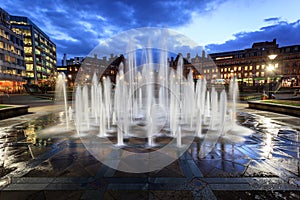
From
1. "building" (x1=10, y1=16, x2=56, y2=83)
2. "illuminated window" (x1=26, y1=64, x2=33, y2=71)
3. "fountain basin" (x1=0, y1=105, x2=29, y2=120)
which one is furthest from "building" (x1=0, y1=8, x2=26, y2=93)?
"fountain basin" (x1=0, y1=105, x2=29, y2=120)

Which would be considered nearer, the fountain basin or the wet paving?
the wet paving

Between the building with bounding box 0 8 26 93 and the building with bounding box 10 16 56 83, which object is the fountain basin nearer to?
the building with bounding box 0 8 26 93

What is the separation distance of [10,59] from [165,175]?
6673 centimetres

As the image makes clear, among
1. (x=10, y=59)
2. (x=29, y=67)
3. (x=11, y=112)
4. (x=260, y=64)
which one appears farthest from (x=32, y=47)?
(x=260, y=64)

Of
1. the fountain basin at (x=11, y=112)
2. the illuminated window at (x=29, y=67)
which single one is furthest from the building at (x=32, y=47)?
the fountain basin at (x=11, y=112)

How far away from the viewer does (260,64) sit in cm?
7875

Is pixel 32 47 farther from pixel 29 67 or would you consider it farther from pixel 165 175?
pixel 165 175

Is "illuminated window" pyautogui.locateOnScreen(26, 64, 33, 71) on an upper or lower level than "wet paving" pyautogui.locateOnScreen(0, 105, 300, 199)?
upper

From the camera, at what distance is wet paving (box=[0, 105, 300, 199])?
3.17 meters

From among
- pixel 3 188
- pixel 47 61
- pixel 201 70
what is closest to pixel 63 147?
pixel 3 188

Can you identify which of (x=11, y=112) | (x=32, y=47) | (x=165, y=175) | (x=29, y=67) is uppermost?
(x=32, y=47)

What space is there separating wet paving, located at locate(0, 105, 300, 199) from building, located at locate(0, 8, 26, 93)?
57.3 m

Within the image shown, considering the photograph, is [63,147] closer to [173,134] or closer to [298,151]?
[173,134]

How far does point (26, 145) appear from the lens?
5.98 m
